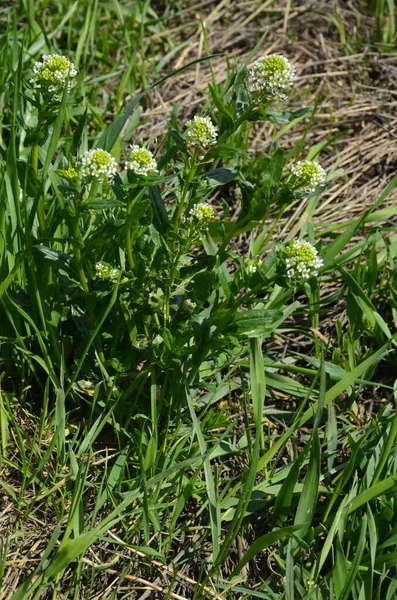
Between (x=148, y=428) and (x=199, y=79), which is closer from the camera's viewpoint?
(x=148, y=428)

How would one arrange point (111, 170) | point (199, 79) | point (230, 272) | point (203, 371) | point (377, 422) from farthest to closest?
point (199, 79) < point (230, 272) < point (203, 371) < point (377, 422) < point (111, 170)

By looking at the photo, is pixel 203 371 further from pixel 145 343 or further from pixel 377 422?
pixel 377 422

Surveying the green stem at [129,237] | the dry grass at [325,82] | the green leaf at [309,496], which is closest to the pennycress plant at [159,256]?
the green stem at [129,237]

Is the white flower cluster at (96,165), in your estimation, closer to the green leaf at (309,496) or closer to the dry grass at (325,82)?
the green leaf at (309,496)

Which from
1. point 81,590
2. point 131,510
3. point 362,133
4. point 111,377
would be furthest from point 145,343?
point 362,133

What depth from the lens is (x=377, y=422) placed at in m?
2.36

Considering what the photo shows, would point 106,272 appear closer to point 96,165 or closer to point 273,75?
point 96,165

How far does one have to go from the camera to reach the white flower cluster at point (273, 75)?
2.06 meters

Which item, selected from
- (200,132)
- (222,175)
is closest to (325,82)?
(222,175)

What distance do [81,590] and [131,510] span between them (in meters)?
0.26

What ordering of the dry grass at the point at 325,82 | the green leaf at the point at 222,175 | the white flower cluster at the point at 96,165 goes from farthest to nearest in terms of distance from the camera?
the dry grass at the point at 325,82, the green leaf at the point at 222,175, the white flower cluster at the point at 96,165

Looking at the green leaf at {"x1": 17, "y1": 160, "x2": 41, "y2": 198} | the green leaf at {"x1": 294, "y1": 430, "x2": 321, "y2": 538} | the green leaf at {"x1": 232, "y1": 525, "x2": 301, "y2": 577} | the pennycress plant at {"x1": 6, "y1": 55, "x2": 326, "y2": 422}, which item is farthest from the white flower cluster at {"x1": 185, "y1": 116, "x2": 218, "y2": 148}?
the green leaf at {"x1": 232, "y1": 525, "x2": 301, "y2": 577}

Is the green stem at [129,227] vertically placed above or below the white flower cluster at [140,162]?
below

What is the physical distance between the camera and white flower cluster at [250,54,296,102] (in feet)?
6.76
